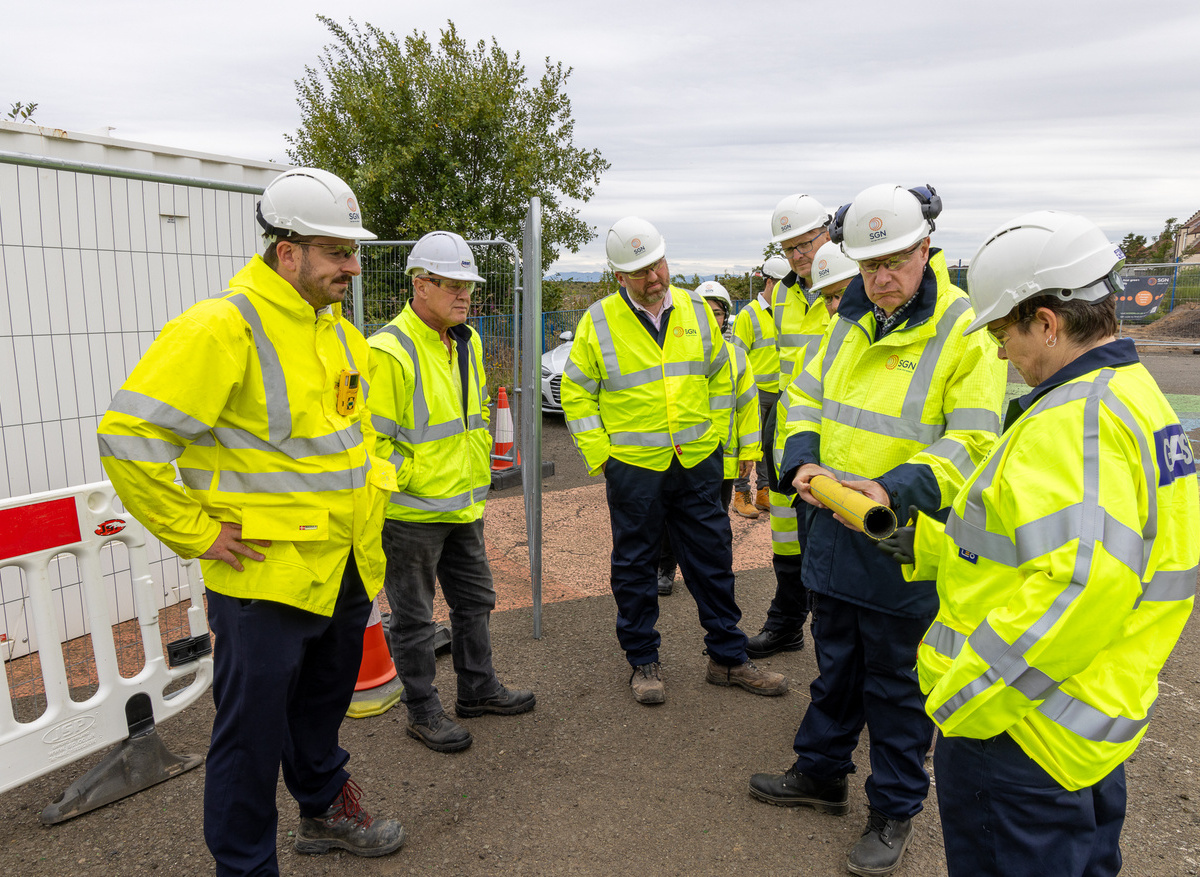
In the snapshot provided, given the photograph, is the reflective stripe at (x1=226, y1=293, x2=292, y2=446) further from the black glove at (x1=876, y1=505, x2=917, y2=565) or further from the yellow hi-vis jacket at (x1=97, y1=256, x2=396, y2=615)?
the black glove at (x1=876, y1=505, x2=917, y2=565)

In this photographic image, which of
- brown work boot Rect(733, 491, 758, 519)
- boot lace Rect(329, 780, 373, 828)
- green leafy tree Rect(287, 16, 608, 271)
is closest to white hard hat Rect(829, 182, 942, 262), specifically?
boot lace Rect(329, 780, 373, 828)

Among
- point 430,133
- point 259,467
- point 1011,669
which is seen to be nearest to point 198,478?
point 259,467

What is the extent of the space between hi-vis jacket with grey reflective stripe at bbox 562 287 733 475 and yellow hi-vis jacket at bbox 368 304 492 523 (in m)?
0.63

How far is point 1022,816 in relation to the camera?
5.94 feet

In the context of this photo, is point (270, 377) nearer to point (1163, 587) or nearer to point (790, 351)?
point (1163, 587)

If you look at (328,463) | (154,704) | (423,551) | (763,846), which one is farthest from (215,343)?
(763,846)

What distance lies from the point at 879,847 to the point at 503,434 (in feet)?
18.6

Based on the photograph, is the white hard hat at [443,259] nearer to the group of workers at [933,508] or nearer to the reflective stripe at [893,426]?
the group of workers at [933,508]

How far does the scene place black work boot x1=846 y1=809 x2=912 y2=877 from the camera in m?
2.80

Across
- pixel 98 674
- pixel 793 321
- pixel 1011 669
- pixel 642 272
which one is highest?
pixel 642 272

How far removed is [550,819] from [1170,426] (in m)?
2.51

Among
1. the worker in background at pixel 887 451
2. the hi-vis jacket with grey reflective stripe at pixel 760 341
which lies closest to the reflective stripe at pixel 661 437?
the worker in background at pixel 887 451

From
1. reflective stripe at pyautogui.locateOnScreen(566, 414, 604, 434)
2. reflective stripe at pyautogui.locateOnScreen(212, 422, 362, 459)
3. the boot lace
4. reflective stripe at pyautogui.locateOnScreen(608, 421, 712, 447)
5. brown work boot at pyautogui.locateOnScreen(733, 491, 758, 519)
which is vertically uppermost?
reflective stripe at pyautogui.locateOnScreen(212, 422, 362, 459)

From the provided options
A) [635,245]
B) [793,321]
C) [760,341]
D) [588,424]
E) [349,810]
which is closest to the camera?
[349,810]
